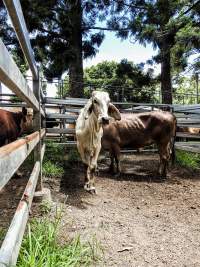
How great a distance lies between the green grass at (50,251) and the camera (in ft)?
7.32

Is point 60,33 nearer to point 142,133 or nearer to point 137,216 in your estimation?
point 142,133

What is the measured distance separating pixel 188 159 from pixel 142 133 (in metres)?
1.68

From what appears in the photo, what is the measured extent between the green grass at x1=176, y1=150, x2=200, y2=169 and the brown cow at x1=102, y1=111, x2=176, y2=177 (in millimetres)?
652

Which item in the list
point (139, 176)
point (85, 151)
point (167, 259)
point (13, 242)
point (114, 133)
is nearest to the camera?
→ point (13, 242)

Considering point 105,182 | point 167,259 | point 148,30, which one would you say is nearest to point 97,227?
point 167,259

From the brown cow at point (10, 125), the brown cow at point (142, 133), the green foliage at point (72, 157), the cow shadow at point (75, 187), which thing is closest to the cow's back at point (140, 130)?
the brown cow at point (142, 133)

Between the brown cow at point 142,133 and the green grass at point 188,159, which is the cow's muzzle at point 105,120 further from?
the green grass at point 188,159

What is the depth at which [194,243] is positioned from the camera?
335cm

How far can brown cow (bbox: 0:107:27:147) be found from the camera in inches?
248

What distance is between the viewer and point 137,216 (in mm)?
4148

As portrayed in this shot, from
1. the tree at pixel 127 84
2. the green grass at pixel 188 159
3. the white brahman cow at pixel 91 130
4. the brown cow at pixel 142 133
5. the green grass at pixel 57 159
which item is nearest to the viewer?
the white brahman cow at pixel 91 130

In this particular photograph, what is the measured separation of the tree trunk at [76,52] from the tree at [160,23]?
1.26 metres

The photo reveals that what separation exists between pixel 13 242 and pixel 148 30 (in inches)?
362

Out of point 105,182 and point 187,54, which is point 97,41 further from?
point 105,182
